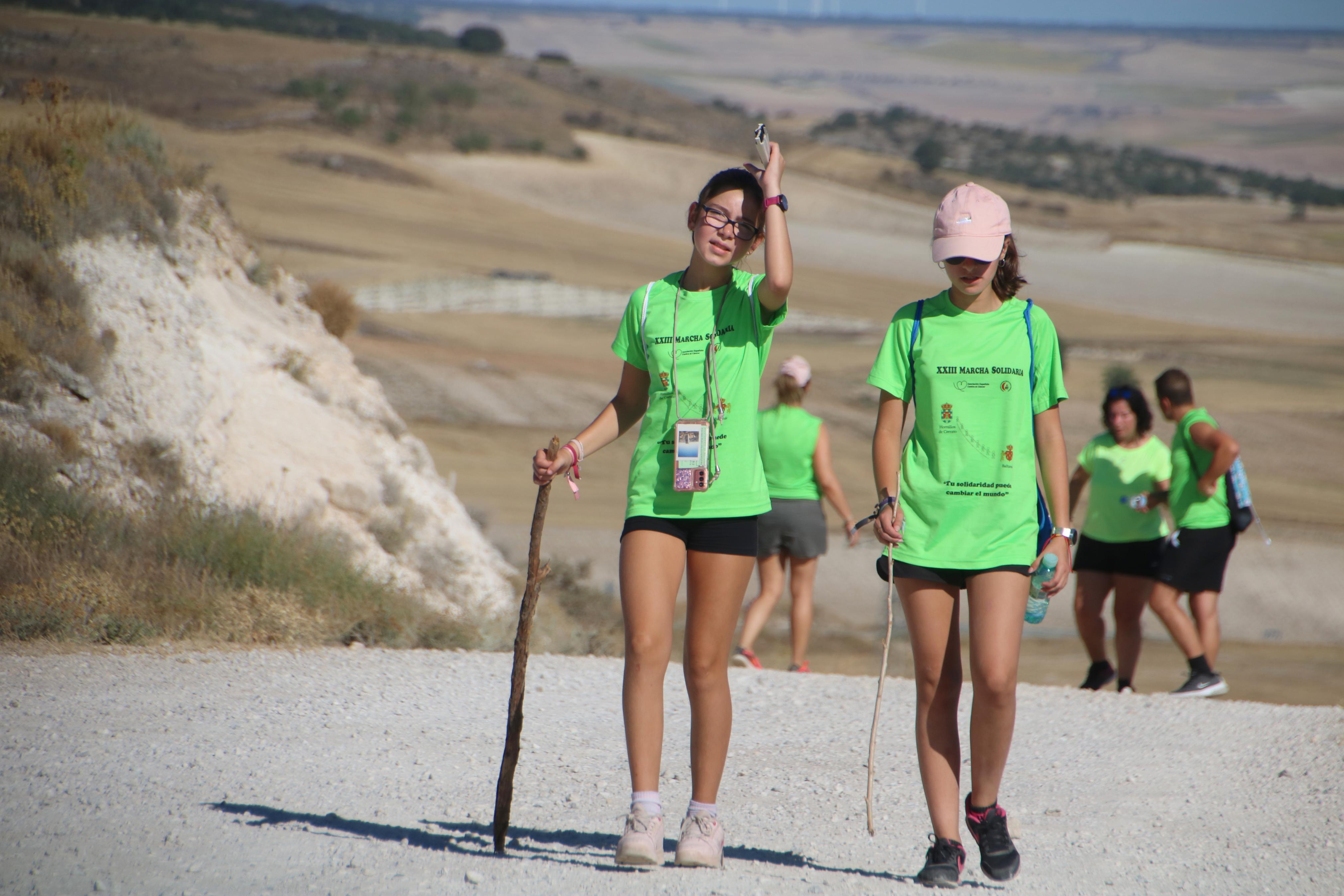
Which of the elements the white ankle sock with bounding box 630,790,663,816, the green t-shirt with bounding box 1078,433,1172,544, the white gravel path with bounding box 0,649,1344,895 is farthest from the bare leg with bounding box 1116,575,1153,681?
the white ankle sock with bounding box 630,790,663,816

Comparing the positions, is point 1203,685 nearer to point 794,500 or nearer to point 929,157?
point 794,500

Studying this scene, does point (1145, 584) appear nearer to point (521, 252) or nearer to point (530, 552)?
point (530, 552)

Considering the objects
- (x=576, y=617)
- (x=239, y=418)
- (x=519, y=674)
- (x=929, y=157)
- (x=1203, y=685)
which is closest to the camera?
(x=519, y=674)

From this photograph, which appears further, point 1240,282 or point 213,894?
point 1240,282

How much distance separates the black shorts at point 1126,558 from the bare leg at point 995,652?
3877 mm

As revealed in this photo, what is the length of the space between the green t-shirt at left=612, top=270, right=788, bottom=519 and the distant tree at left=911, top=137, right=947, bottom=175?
7304 cm

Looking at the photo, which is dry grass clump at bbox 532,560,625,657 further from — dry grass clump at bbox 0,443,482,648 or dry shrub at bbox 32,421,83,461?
dry shrub at bbox 32,421,83,461

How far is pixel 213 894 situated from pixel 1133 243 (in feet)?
192

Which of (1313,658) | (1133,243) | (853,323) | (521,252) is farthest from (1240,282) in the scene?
(1313,658)

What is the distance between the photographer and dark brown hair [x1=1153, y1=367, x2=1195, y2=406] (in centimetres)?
705

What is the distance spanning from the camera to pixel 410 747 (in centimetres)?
493

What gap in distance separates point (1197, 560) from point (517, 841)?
472cm

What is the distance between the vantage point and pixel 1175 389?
706cm

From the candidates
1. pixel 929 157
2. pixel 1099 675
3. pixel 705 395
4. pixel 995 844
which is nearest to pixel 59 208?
pixel 705 395
